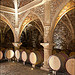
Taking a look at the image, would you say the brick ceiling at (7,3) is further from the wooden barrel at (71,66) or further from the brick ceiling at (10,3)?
the wooden barrel at (71,66)

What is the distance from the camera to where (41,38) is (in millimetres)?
11250

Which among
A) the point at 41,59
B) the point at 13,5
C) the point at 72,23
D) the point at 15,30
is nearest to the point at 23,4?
the point at 13,5

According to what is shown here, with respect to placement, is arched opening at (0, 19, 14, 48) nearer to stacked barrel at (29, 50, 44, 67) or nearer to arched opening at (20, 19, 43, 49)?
arched opening at (20, 19, 43, 49)

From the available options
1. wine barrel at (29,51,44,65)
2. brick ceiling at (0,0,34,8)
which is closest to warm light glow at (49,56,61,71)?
wine barrel at (29,51,44,65)

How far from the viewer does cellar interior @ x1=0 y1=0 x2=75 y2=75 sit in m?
3.97

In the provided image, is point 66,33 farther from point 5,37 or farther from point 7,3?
point 5,37

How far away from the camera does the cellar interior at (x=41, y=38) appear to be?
13.0 feet

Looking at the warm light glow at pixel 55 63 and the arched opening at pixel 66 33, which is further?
the arched opening at pixel 66 33

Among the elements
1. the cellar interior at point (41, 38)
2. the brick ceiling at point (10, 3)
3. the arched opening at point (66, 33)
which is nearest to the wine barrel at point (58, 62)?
the cellar interior at point (41, 38)

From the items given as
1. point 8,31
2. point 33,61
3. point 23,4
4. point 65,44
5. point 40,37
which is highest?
point 23,4

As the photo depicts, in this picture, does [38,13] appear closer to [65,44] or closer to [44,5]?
[44,5]

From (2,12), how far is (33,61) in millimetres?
3871

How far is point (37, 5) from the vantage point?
5.03 m

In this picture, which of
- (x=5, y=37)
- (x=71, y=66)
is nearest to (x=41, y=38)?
(x=5, y=37)
